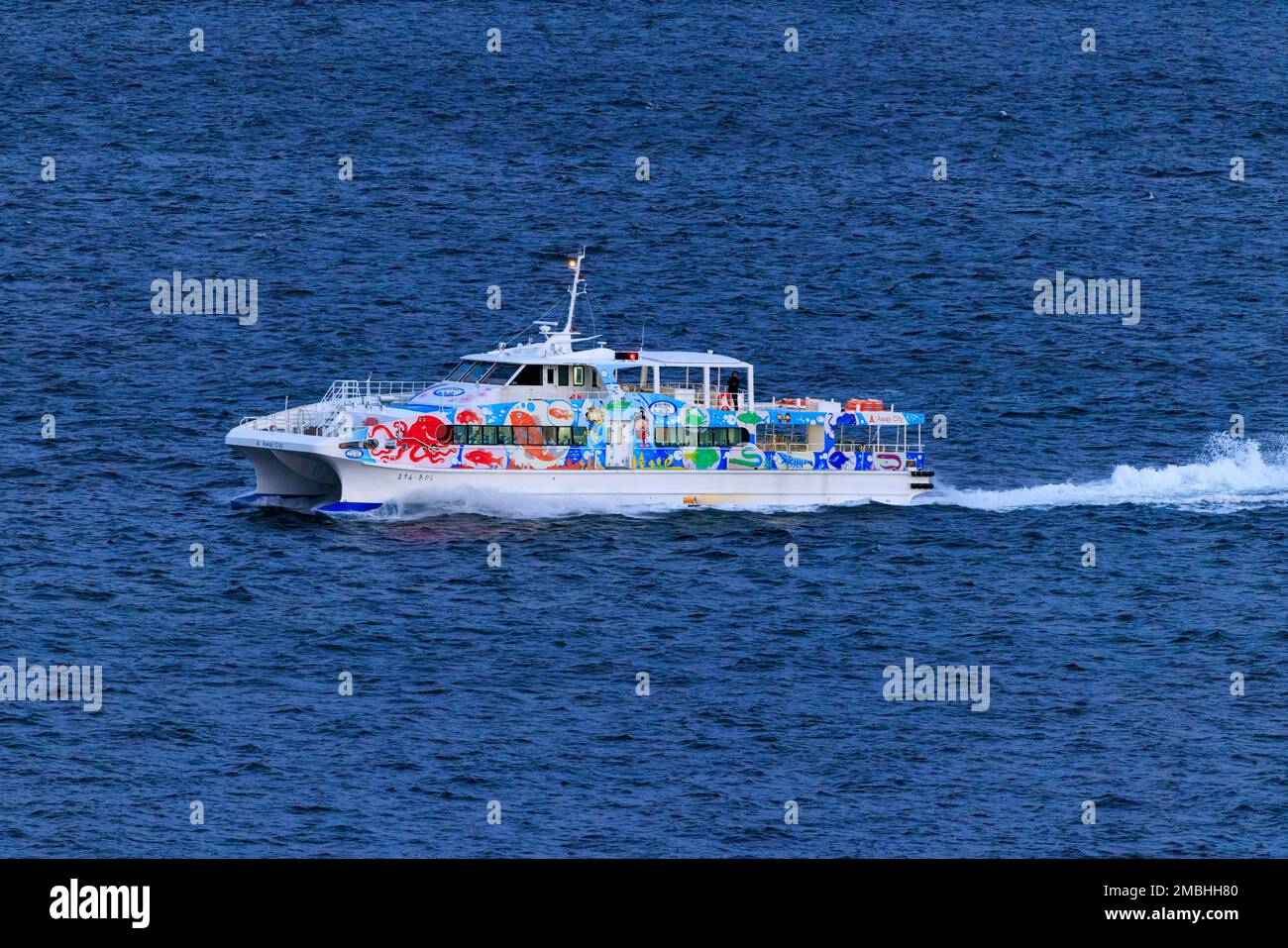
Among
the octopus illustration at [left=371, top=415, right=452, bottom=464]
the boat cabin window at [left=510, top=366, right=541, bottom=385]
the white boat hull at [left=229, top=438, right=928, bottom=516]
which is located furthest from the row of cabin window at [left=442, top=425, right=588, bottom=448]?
the boat cabin window at [left=510, top=366, right=541, bottom=385]

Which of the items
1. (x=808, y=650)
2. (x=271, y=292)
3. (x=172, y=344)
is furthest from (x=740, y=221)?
(x=808, y=650)

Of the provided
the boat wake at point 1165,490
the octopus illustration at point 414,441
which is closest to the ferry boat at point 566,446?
the octopus illustration at point 414,441

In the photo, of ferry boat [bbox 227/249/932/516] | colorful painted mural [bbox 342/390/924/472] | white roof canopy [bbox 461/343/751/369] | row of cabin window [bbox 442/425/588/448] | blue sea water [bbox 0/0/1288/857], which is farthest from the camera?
white roof canopy [bbox 461/343/751/369]

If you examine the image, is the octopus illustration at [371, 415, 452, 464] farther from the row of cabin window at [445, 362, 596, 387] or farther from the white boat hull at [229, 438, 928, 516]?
the row of cabin window at [445, 362, 596, 387]

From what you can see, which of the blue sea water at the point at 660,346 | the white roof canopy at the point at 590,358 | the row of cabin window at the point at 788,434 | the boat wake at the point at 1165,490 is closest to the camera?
the blue sea water at the point at 660,346

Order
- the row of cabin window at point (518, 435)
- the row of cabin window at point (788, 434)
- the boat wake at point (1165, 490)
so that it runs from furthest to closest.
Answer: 1. the boat wake at point (1165, 490)
2. the row of cabin window at point (788, 434)
3. the row of cabin window at point (518, 435)

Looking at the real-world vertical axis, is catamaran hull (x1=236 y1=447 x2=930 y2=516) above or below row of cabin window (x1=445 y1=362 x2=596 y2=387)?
below

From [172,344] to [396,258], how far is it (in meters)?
18.4

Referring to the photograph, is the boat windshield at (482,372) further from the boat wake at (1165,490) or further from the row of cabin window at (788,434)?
the boat wake at (1165,490)

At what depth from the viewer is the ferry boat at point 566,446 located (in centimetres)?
8038

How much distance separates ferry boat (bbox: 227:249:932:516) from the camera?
80.4 m

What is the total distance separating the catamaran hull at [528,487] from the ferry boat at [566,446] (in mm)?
48

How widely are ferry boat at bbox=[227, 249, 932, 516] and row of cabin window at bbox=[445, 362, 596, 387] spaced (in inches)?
1.9

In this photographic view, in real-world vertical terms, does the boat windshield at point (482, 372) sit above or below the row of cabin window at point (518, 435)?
above
